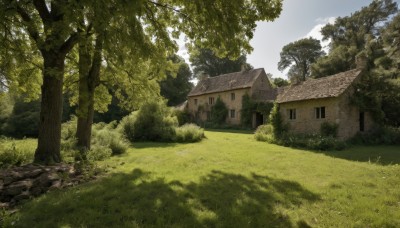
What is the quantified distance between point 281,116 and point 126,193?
19.1m

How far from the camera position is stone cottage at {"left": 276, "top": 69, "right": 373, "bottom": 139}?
65.2 ft

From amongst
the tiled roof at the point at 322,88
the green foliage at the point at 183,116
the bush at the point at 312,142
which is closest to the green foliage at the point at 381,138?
the bush at the point at 312,142

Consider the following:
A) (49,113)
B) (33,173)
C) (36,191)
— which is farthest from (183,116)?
(36,191)

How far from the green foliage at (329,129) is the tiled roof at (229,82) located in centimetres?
1651

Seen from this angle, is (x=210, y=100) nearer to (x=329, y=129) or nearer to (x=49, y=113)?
(x=329, y=129)

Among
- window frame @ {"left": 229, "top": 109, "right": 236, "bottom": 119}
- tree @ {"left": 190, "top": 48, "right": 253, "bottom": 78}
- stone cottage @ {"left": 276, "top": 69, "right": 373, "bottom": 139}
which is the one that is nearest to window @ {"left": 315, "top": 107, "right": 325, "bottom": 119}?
stone cottage @ {"left": 276, "top": 69, "right": 373, "bottom": 139}

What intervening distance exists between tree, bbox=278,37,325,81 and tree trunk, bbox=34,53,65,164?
5465 centimetres

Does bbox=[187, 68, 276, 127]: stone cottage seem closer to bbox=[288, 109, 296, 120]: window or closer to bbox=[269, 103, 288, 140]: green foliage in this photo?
bbox=[288, 109, 296, 120]: window

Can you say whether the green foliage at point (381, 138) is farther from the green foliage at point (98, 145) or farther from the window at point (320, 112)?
the green foliage at point (98, 145)

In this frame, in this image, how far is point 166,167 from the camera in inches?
397

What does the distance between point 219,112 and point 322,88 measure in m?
18.9

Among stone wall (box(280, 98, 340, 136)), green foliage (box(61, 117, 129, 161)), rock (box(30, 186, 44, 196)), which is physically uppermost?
stone wall (box(280, 98, 340, 136))

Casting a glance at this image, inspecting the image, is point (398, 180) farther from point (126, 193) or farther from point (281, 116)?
point (281, 116)

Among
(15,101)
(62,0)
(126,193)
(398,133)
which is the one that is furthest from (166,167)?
(15,101)
